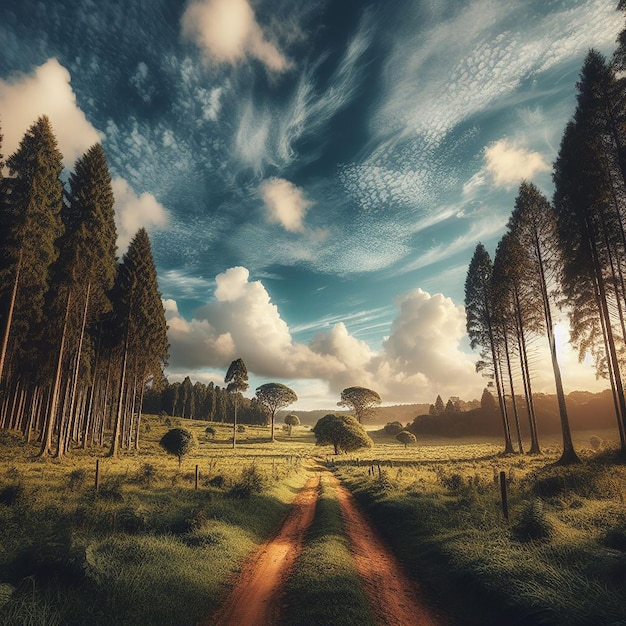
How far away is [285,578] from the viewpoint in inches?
346

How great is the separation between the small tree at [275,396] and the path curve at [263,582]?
197ft

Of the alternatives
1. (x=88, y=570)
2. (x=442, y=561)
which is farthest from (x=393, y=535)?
(x=88, y=570)

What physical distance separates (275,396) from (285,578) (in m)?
66.9

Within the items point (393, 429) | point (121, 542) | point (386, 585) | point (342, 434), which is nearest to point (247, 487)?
point (121, 542)

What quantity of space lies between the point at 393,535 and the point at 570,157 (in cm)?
2138

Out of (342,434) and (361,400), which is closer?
(342,434)

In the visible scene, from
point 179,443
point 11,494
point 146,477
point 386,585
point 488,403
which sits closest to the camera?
point 386,585

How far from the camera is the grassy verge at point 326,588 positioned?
6531 millimetres

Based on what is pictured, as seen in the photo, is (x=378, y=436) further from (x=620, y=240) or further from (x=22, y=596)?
(x=22, y=596)

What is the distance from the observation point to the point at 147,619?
6320mm

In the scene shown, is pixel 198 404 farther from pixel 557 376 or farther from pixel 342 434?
pixel 557 376

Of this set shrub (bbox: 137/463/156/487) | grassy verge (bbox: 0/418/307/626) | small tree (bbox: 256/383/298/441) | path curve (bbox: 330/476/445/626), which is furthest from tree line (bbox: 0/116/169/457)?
small tree (bbox: 256/383/298/441)

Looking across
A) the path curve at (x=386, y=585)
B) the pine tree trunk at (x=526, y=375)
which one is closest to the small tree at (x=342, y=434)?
the pine tree trunk at (x=526, y=375)

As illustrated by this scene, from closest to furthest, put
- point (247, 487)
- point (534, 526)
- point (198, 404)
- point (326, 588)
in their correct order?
1. point (326, 588)
2. point (534, 526)
3. point (247, 487)
4. point (198, 404)
